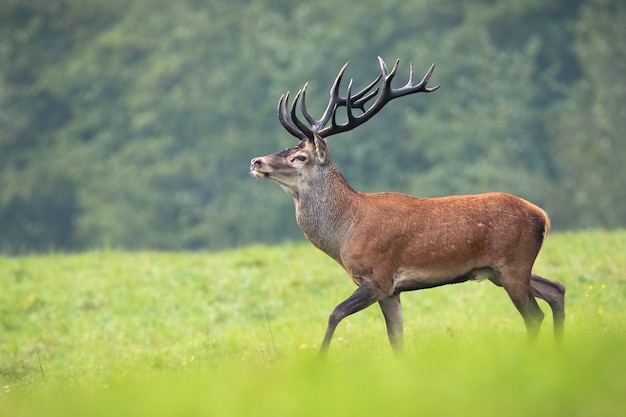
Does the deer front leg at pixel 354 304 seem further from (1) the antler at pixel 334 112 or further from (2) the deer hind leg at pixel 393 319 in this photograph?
(1) the antler at pixel 334 112

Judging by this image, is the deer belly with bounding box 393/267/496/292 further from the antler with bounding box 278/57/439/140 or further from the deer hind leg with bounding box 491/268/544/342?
the antler with bounding box 278/57/439/140

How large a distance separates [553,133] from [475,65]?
368cm

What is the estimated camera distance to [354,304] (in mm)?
8281

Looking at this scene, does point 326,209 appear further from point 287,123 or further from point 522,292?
point 522,292

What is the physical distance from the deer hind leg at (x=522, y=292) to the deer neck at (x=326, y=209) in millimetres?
1227

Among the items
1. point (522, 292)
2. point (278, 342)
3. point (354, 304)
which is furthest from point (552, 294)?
point (278, 342)

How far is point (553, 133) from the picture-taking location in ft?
115

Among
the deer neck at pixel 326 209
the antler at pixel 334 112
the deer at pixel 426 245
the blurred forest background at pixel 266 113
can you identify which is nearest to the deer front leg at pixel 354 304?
the deer at pixel 426 245

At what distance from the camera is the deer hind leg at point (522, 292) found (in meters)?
8.34

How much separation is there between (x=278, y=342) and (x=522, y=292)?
3217 mm

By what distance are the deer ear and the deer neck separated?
8 centimetres

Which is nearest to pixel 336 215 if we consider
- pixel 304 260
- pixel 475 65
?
pixel 304 260

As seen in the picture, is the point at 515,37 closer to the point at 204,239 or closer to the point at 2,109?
the point at 204,239

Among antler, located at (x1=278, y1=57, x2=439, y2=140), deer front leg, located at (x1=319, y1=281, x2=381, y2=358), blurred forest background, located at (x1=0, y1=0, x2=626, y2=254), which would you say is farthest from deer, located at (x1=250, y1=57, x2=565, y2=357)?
blurred forest background, located at (x1=0, y1=0, x2=626, y2=254)
